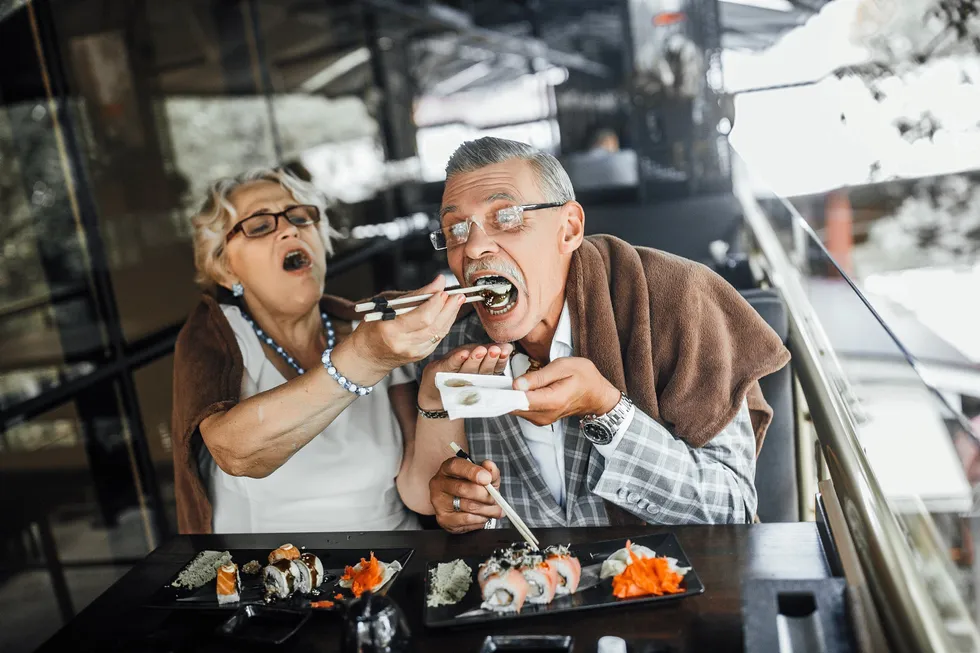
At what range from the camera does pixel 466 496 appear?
172cm

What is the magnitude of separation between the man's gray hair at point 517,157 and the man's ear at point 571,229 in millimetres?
24

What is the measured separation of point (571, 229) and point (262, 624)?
102 cm

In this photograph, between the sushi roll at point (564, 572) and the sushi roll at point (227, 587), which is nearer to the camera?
the sushi roll at point (564, 572)

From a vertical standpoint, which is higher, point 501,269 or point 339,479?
point 501,269

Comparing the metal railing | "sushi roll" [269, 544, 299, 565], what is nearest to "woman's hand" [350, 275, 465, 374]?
"sushi roll" [269, 544, 299, 565]

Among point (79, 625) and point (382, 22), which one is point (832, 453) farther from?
point (382, 22)

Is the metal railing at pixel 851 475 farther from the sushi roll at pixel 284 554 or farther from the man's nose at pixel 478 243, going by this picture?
the sushi roll at pixel 284 554

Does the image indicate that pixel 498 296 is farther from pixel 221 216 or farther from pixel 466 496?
pixel 221 216

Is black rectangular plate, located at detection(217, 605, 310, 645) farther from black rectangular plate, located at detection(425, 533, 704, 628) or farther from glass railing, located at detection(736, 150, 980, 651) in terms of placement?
glass railing, located at detection(736, 150, 980, 651)

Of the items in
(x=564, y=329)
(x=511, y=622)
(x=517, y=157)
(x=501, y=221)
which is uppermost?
(x=517, y=157)

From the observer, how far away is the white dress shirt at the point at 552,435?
168 centimetres

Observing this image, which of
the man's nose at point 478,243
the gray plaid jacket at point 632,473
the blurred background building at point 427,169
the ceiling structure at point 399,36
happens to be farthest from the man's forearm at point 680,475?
the ceiling structure at point 399,36

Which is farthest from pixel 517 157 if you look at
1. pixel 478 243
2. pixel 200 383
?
pixel 200 383

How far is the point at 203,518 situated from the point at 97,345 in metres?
1.30
